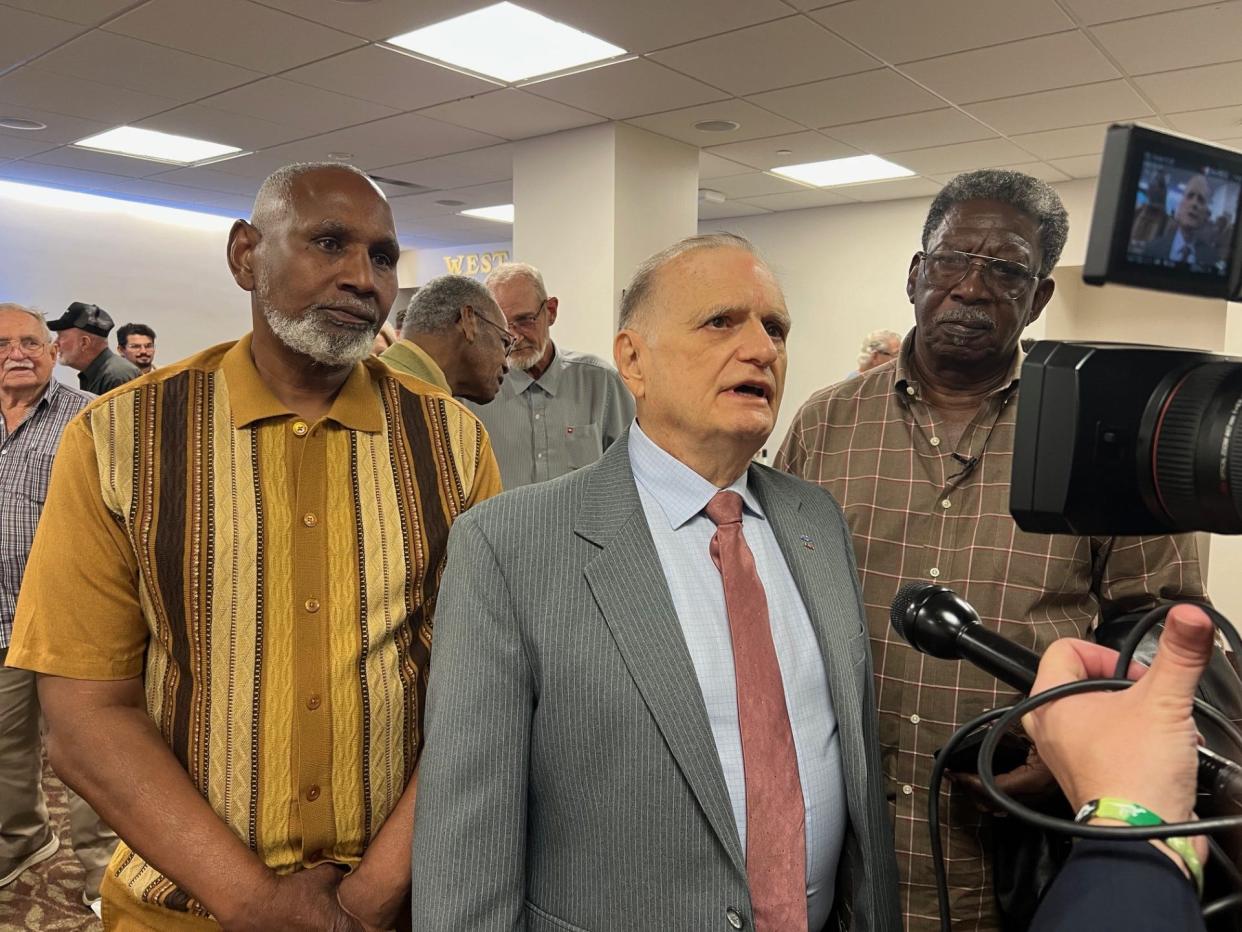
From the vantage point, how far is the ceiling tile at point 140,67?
172 inches

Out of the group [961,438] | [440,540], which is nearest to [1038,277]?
[961,438]

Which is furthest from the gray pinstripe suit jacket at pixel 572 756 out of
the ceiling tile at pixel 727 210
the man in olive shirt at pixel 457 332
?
the ceiling tile at pixel 727 210

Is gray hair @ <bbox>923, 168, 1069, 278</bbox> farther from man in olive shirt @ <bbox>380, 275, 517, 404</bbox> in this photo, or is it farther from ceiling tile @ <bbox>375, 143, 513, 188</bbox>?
ceiling tile @ <bbox>375, 143, 513, 188</bbox>

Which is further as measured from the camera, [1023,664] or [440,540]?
[440,540]

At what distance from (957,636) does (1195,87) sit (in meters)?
5.12

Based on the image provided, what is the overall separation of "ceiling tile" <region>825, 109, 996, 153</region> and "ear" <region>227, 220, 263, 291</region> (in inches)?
190

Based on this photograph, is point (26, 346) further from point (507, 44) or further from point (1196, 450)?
point (1196, 450)

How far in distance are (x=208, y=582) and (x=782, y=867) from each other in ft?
2.65

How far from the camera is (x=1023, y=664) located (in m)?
0.81

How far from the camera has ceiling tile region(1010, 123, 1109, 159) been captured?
221 inches

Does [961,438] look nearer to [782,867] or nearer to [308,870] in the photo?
[782,867]

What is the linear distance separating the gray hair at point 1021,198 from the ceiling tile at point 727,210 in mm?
6798

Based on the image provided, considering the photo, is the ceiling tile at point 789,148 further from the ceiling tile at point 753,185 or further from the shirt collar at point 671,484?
the shirt collar at point 671,484

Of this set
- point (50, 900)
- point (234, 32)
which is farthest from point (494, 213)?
point (50, 900)
